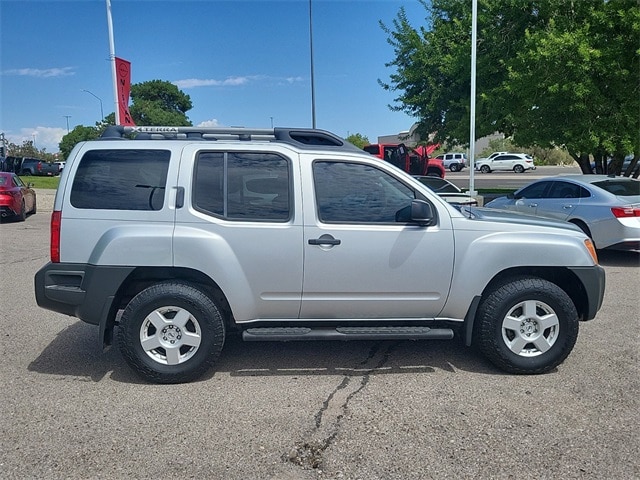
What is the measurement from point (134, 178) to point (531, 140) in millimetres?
13318

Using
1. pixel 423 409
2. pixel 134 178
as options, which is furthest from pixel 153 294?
pixel 423 409

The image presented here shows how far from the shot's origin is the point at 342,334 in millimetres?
4082

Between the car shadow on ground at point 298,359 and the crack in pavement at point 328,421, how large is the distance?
104 millimetres

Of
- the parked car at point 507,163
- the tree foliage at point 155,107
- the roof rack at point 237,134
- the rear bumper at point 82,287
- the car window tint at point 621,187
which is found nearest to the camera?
the rear bumper at point 82,287

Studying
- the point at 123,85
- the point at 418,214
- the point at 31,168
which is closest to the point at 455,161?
the point at 31,168

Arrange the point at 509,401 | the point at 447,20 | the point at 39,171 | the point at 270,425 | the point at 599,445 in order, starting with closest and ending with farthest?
1. the point at 599,445
2. the point at 270,425
3. the point at 509,401
4. the point at 447,20
5. the point at 39,171

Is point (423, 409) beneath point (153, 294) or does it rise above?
beneath

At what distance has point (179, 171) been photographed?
13.3 ft

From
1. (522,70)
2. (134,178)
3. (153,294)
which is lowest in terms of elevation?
(153,294)

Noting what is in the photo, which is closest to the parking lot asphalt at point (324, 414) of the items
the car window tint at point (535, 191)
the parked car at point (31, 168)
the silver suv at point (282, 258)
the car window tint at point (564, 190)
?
the silver suv at point (282, 258)

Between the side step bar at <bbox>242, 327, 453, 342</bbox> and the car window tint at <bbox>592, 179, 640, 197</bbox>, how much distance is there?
20.4 feet

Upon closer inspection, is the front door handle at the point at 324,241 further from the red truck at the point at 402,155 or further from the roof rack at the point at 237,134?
the red truck at the point at 402,155

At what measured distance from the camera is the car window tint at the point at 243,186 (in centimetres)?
405

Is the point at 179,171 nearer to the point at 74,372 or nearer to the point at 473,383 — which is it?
the point at 74,372
